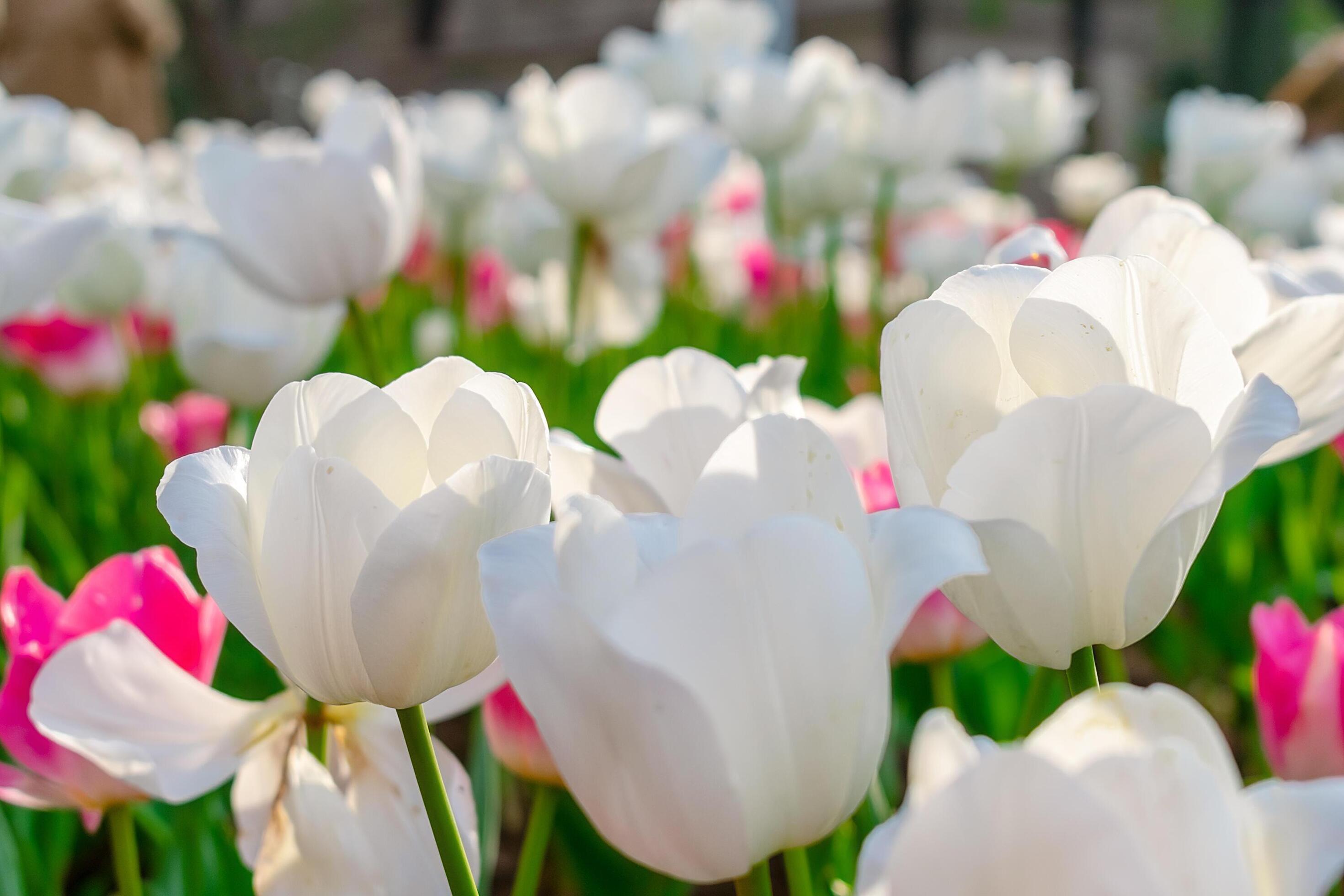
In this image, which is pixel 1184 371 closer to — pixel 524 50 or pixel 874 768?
pixel 874 768

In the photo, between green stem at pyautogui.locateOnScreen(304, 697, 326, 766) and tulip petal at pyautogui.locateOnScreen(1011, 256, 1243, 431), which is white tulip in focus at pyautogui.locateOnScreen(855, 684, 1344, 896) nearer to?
tulip petal at pyautogui.locateOnScreen(1011, 256, 1243, 431)

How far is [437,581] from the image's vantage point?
12.2 inches

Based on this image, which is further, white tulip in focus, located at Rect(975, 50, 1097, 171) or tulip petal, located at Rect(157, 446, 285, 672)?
white tulip in focus, located at Rect(975, 50, 1097, 171)

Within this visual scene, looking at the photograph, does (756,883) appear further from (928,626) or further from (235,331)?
(235,331)

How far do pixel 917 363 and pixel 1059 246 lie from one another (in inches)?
5.7

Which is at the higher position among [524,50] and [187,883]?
Result: [187,883]

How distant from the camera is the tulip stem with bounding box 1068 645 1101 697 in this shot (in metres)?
0.32

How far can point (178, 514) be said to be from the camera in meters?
0.31

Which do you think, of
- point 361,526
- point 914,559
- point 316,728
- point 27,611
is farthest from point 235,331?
point 914,559

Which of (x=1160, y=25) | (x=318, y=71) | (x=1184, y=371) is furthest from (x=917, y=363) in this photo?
(x=318, y=71)

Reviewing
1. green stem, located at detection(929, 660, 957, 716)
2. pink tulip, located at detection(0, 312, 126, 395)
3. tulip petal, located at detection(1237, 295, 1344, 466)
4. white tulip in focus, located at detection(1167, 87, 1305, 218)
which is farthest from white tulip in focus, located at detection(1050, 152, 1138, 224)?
tulip petal, located at detection(1237, 295, 1344, 466)

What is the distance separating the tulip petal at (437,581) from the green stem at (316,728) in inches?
4.7

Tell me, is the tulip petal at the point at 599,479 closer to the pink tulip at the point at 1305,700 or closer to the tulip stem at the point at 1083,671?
the tulip stem at the point at 1083,671

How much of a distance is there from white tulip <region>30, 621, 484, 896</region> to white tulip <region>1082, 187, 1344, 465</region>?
0.28 m
